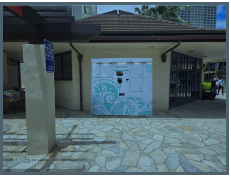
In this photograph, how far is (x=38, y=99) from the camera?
277 centimetres

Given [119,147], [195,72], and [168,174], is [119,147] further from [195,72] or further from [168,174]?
[195,72]

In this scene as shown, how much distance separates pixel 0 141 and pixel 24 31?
2.27 metres

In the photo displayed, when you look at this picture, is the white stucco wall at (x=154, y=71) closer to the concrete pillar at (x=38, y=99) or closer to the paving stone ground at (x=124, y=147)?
the paving stone ground at (x=124, y=147)

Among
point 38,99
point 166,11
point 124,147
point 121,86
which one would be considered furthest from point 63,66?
point 166,11

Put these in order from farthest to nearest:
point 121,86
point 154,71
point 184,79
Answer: point 184,79 → point 154,71 → point 121,86

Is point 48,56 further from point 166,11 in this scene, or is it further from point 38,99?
point 166,11

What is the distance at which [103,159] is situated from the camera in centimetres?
276

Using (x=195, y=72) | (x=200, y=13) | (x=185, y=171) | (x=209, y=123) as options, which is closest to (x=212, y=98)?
(x=195, y=72)

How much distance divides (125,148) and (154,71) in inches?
160

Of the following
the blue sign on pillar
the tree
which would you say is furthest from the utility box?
the tree

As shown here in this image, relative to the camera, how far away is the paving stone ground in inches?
101

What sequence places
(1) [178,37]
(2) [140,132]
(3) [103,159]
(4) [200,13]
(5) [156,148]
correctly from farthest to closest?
(4) [200,13] < (1) [178,37] < (2) [140,132] < (5) [156,148] < (3) [103,159]

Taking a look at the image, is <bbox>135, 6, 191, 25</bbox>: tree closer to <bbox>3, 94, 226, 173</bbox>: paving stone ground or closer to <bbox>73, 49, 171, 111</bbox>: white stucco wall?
<bbox>73, 49, 171, 111</bbox>: white stucco wall

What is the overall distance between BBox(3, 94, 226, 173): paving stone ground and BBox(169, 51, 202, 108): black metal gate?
2.33 metres
